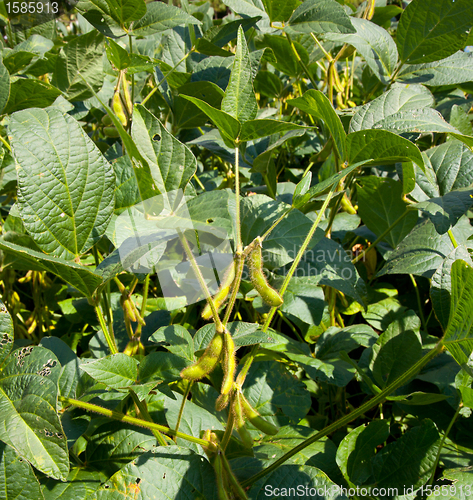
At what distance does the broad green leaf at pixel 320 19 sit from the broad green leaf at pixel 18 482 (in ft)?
3.25

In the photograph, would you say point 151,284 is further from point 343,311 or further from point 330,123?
point 330,123

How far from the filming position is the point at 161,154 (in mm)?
550

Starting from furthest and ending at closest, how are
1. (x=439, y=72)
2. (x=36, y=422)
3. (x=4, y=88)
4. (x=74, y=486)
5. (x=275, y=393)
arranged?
(x=439, y=72) → (x=275, y=393) → (x=4, y=88) → (x=74, y=486) → (x=36, y=422)

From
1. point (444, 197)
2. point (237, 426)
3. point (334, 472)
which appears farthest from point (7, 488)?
point (444, 197)

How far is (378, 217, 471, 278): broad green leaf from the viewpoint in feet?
2.65

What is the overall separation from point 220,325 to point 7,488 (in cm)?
36

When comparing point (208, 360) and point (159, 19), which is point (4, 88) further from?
point (208, 360)

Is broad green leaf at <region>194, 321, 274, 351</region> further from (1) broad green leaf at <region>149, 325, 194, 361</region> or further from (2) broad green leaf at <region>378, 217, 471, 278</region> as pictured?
(2) broad green leaf at <region>378, 217, 471, 278</region>

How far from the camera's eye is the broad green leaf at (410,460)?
676 millimetres

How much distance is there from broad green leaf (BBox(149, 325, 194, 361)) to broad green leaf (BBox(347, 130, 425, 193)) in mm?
375

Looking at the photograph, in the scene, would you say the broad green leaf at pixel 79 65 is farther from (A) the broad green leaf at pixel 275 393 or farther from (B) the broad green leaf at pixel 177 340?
(A) the broad green leaf at pixel 275 393

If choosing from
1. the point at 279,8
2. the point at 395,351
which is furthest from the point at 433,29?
the point at 395,351

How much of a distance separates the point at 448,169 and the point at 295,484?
0.69m

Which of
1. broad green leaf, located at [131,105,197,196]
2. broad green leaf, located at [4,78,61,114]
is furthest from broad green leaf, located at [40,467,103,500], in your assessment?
broad green leaf, located at [4,78,61,114]
